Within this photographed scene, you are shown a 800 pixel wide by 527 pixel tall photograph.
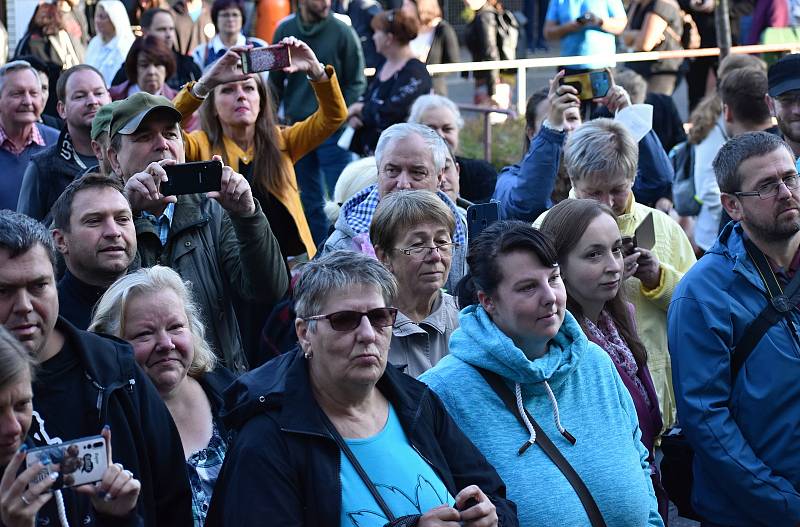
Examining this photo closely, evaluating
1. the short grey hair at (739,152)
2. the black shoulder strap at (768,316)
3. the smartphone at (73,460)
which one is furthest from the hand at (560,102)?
the smartphone at (73,460)

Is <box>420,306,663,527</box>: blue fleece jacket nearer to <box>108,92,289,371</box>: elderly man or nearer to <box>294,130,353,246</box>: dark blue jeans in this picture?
<box>108,92,289,371</box>: elderly man

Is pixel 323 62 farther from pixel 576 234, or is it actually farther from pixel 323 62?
pixel 576 234

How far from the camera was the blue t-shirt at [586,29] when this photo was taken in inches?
417

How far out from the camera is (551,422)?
407 cm

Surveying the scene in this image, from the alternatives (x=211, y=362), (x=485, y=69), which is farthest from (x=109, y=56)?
(x=211, y=362)

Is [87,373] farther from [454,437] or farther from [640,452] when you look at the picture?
[640,452]

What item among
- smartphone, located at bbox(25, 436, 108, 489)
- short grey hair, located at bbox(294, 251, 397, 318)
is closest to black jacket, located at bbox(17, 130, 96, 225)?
short grey hair, located at bbox(294, 251, 397, 318)

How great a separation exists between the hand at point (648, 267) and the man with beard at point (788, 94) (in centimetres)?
126

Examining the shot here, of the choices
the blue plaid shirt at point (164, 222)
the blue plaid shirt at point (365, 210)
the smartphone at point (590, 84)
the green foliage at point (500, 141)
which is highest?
the smartphone at point (590, 84)

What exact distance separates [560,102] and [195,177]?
2374mm

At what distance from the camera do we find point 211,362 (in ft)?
14.1

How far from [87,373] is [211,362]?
2.95 ft

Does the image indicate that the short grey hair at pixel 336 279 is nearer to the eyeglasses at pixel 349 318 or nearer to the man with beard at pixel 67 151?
the eyeglasses at pixel 349 318

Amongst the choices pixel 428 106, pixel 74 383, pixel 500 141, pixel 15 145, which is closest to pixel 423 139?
pixel 428 106
